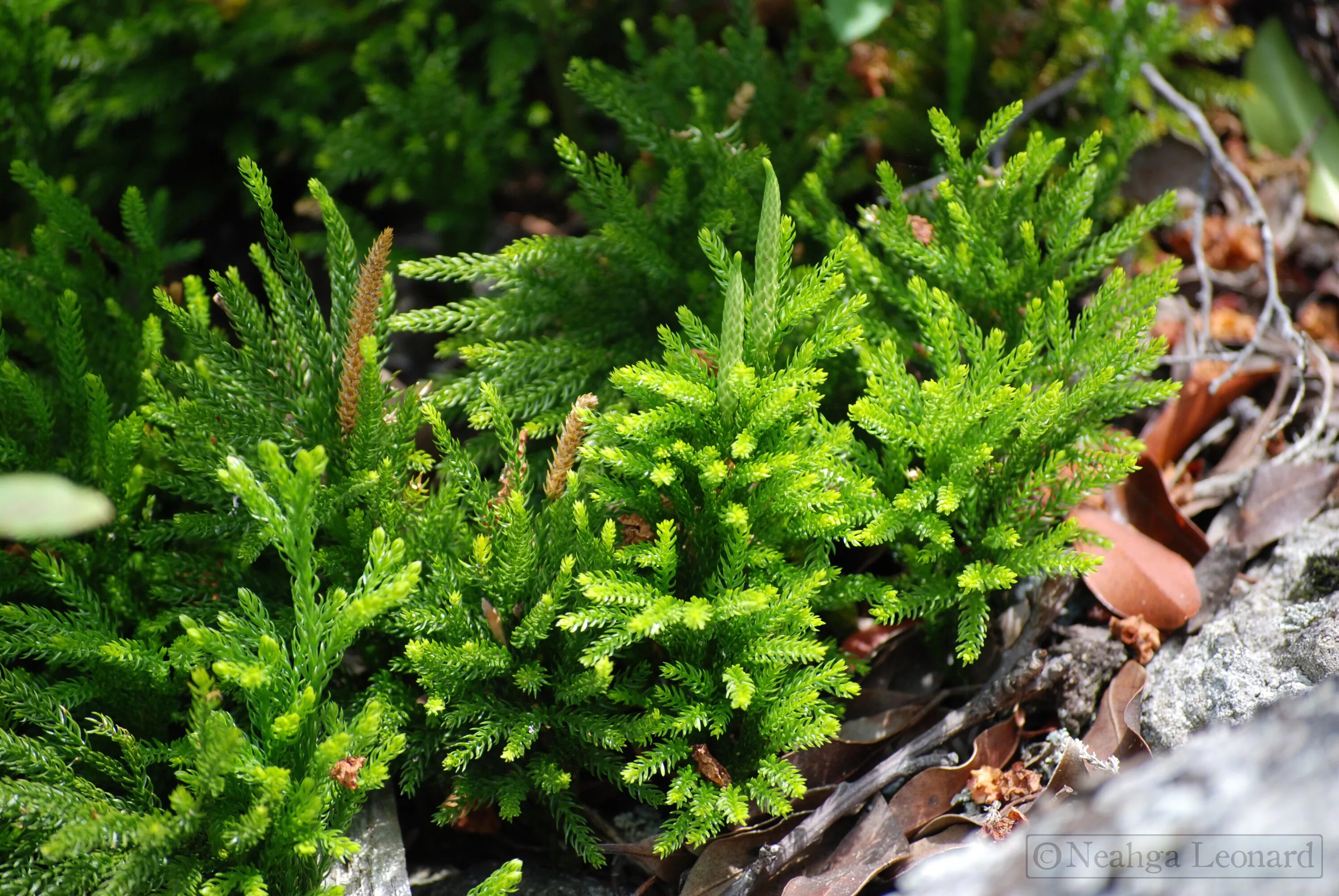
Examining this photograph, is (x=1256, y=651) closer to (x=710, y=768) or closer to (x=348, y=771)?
(x=710, y=768)

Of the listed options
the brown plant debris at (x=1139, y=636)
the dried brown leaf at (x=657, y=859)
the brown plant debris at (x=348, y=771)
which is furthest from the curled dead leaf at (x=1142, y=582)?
the brown plant debris at (x=348, y=771)

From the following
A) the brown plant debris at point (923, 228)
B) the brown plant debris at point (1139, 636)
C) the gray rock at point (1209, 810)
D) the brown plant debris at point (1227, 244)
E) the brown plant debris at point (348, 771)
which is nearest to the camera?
the gray rock at point (1209, 810)

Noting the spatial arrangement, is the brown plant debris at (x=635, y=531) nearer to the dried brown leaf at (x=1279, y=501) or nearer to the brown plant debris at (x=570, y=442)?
the brown plant debris at (x=570, y=442)

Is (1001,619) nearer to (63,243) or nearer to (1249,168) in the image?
(1249,168)

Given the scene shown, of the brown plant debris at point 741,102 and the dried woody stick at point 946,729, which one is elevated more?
the brown plant debris at point 741,102

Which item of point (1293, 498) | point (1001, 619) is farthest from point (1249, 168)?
point (1001, 619)

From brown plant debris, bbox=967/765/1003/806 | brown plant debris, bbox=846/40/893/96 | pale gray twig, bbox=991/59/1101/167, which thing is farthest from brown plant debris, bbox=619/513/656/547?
brown plant debris, bbox=846/40/893/96

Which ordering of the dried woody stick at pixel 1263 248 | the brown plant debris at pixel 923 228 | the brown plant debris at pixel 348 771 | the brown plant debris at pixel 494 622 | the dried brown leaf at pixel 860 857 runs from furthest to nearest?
the dried woody stick at pixel 1263 248 < the brown plant debris at pixel 923 228 < the brown plant debris at pixel 494 622 < the dried brown leaf at pixel 860 857 < the brown plant debris at pixel 348 771
